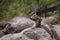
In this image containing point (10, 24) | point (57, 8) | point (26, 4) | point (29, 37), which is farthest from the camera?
point (57, 8)

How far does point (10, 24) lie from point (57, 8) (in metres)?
3.20

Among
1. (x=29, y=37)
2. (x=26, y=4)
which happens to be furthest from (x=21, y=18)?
(x=29, y=37)

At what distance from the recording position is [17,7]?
5.32 meters

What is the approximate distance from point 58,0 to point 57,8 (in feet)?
4.22

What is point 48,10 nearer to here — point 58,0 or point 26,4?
point 58,0

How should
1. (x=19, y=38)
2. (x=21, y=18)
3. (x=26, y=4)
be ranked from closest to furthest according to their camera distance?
(x=19, y=38) → (x=26, y=4) → (x=21, y=18)

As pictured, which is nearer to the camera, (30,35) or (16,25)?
(30,35)

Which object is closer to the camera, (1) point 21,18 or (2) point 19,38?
(2) point 19,38

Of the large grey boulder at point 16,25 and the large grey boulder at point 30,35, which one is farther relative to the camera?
the large grey boulder at point 16,25

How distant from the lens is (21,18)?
Result: 7.02 meters

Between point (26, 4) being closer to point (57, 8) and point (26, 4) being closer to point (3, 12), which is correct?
point (3, 12)

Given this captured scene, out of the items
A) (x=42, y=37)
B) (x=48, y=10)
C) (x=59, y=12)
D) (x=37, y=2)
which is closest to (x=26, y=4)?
(x=37, y=2)

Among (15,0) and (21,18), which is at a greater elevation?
(15,0)

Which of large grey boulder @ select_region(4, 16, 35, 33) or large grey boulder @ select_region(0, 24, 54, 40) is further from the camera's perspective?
large grey boulder @ select_region(4, 16, 35, 33)
